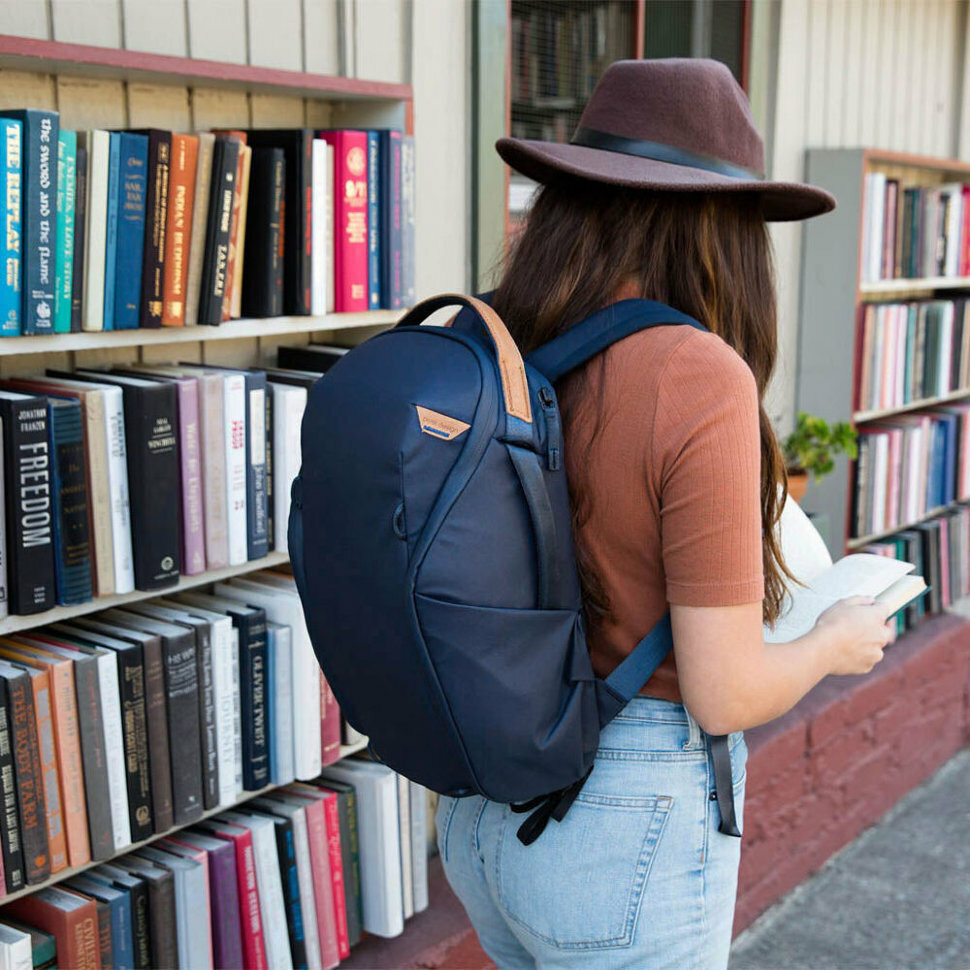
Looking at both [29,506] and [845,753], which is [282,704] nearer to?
[29,506]

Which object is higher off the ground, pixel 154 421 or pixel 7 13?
pixel 7 13

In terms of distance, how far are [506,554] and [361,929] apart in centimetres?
144

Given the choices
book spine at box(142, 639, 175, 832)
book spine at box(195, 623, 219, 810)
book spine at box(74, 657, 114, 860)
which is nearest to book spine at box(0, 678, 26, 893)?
book spine at box(74, 657, 114, 860)

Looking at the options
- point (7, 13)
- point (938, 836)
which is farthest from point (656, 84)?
point (938, 836)

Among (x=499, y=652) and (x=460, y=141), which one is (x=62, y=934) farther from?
(x=460, y=141)

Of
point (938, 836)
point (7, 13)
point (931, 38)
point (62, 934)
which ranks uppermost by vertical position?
point (931, 38)

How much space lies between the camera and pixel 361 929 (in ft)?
7.49

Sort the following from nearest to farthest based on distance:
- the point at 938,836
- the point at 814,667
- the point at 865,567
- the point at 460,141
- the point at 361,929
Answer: the point at 814,667
the point at 865,567
the point at 361,929
the point at 460,141
the point at 938,836

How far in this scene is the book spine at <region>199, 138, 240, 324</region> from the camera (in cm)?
176

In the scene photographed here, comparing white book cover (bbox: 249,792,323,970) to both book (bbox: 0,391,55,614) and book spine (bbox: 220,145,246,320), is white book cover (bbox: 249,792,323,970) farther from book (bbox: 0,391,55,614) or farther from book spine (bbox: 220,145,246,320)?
book spine (bbox: 220,145,246,320)

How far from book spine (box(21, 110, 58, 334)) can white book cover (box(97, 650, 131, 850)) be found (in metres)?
0.52

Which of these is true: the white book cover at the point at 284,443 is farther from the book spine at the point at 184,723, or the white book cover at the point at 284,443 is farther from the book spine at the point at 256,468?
the book spine at the point at 184,723

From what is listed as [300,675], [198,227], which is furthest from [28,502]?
[300,675]

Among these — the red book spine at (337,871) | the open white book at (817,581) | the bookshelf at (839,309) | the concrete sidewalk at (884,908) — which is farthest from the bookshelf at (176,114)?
the bookshelf at (839,309)
